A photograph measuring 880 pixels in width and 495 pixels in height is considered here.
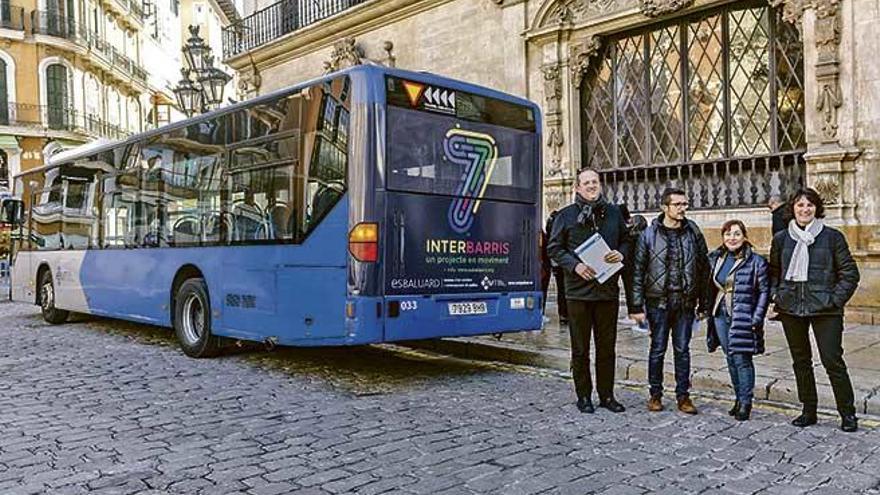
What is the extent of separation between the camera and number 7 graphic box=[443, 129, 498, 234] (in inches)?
297

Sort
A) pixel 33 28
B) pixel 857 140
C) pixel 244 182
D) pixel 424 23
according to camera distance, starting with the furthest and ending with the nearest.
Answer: pixel 33 28 → pixel 424 23 → pixel 857 140 → pixel 244 182

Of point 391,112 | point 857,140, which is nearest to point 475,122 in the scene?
point 391,112

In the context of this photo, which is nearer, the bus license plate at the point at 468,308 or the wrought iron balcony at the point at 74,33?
the bus license plate at the point at 468,308

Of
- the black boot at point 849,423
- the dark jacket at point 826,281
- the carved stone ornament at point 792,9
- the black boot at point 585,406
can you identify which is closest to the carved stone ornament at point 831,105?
the carved stone ornament at point 792,9

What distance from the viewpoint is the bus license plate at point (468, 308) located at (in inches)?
296

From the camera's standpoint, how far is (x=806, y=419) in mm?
5473

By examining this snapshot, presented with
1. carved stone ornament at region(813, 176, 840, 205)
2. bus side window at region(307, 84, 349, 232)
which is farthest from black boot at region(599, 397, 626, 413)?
carved stone ornament at region(813, 176, 840, 205)

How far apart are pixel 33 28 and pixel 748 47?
39.1m

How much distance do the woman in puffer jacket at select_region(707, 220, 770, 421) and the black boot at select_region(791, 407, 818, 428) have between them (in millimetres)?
347

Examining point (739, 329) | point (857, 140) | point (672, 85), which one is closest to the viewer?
point (739, 329)

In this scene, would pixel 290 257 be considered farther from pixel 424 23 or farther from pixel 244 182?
pixel 424 23

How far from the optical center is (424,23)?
1653 cm

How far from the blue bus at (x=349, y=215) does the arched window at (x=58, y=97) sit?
34.8m

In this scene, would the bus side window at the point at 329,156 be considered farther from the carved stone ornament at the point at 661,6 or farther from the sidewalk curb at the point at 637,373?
the carved stone ornament at the point at 661,6
